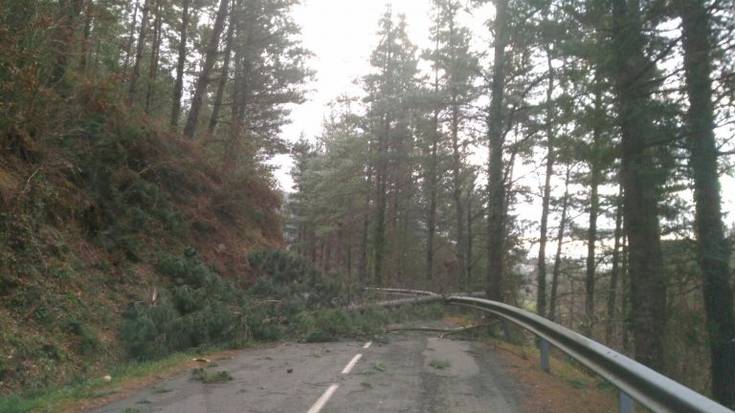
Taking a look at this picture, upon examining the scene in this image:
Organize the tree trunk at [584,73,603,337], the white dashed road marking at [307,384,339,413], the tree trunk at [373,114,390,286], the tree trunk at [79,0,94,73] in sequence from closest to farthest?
the white dashed road marking at [307,384,339,413]
the tree trunk at [584,73,603,337]
the tree trunk at [79,0,94,73]
the tree trunk at [373,114,390,286]

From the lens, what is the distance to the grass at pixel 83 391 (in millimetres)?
6887

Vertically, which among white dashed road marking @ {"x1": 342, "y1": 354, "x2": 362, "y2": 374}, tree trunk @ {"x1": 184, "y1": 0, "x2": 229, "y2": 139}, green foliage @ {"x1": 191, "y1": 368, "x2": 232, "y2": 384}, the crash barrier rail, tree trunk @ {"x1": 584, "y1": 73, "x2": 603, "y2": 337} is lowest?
green foliage @ {"x1": 191, "y1": 368, "x2": 232, "y2": 384}

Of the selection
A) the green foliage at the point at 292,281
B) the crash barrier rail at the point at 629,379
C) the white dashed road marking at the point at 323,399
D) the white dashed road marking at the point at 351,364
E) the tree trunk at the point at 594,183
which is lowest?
the white dashed road marking at the point at 351,364

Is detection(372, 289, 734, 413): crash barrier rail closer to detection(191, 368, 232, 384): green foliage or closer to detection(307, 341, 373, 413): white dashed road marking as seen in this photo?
detection(307, 341, 373, 413): white dashed road marking

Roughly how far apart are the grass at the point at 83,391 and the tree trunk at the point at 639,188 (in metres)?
8.57

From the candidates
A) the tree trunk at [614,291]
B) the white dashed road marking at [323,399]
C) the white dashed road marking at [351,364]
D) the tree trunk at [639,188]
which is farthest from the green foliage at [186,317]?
the tree trunk at [614,291]

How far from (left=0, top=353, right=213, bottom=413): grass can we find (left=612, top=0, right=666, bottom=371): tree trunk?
8567 mm

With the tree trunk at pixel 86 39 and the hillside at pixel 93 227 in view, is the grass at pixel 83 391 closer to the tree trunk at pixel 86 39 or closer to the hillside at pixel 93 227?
the hillside at pixel 93 227

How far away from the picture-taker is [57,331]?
32.9ft

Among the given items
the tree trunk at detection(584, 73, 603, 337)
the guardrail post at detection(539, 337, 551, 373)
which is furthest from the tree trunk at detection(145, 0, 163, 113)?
the guardrail post at detection(539, 337, 551, 373)

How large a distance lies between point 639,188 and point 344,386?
674cm

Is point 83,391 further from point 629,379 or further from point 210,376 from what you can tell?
point 629,379

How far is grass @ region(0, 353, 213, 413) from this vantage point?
6887 mm

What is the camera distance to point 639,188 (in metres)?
10.9
